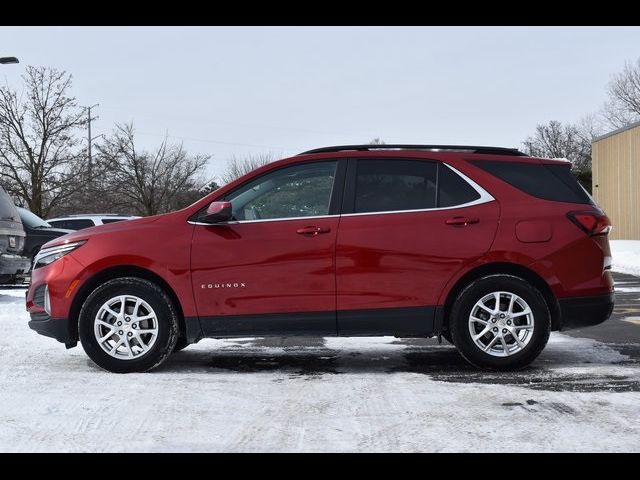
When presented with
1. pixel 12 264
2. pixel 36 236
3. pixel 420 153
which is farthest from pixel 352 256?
pixel 36 236

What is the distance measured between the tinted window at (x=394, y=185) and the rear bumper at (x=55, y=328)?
2.42 m

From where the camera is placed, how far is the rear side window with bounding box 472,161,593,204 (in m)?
6.30

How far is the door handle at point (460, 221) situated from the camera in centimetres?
613

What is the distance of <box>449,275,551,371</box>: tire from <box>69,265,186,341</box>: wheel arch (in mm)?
2088

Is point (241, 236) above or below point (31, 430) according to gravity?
above

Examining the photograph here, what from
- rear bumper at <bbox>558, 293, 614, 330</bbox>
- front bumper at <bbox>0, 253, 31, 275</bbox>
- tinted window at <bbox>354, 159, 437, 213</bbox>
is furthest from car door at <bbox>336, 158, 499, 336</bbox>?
front bumper at <bbox>0, 253, 31, 275</bbox>

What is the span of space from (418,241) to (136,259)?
6.99 feet

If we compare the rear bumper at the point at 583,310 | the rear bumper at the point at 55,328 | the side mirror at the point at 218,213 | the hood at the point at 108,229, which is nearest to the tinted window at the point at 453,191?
the rear bumper at the point at 583,310

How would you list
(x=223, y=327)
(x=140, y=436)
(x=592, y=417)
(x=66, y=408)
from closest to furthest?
(x=140, y=436) < (x=592, y=417) < (x=66, y=408) < (x=223, y=327)

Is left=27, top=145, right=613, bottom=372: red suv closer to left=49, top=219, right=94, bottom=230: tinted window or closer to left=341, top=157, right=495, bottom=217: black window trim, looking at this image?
left=341, top=157, right=495, bottom=217: black window trim

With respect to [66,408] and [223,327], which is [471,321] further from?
[66,408]

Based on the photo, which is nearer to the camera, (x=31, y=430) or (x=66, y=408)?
(x=31, y=430)

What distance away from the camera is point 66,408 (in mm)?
4973
